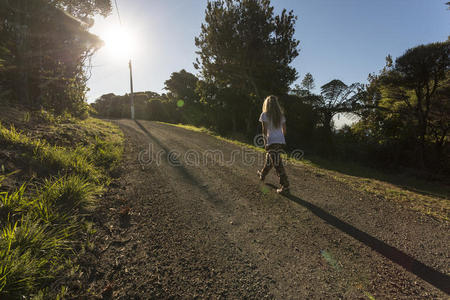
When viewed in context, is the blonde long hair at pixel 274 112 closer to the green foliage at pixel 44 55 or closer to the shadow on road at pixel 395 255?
the shadow on road at pixel 395 255

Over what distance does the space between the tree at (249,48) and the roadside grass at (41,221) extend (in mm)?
11156

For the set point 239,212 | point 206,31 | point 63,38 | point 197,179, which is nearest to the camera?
point 239,212

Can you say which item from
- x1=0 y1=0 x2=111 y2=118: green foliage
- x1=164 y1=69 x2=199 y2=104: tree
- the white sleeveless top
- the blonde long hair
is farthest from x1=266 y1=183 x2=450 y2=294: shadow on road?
x1=164 y1=69 x2=199 y2=104: tree

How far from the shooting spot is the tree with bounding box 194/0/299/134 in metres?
11.1

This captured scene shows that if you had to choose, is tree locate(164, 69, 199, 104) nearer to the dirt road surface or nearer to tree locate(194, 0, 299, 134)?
tree locate(194, 0, 299, 134)

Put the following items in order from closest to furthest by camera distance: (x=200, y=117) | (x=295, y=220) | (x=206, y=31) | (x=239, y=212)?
1. (x=295, y=220)
2. (x=239, y=212)
3. (x=206, y=31)
4. (x=200, y=117)

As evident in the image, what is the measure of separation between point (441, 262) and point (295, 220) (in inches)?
61.0

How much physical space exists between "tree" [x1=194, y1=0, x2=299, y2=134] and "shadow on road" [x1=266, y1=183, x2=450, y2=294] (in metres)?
10.9

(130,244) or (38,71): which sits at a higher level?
(38,71)

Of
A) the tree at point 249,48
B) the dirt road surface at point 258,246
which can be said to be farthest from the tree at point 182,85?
the dirt road surface at point 258,246

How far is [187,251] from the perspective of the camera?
1.91 m

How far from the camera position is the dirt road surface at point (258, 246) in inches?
59.7

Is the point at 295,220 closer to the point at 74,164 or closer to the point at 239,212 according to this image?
the point at 239,212

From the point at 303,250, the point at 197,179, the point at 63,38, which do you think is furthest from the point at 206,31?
the point at 303,250
